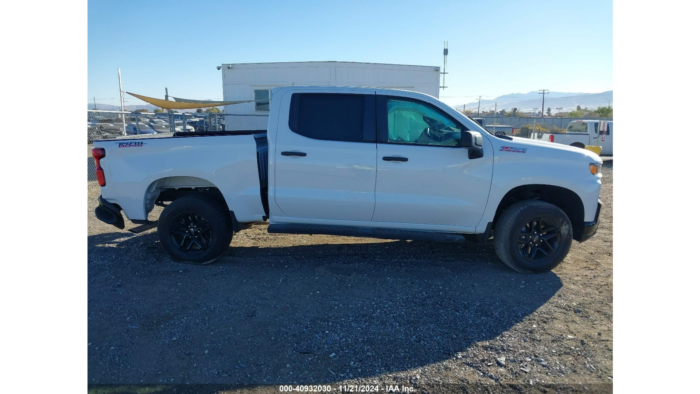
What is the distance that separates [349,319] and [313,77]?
47.2ft

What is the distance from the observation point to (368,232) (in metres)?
4.73

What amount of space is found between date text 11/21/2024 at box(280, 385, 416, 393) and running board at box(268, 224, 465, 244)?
6.54ft

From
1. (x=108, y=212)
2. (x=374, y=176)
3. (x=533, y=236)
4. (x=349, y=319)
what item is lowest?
(x=349, y=319)

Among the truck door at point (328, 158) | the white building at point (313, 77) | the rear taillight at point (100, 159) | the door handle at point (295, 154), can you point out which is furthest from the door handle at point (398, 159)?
the white building at point (313, 77)

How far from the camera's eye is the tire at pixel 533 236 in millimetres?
4641

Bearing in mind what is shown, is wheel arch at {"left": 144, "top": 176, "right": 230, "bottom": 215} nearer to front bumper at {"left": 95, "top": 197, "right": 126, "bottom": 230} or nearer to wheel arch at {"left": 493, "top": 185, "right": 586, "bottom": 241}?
front bumper at {"left": 95, "top": 197, "right": 126, "bottom": 230}

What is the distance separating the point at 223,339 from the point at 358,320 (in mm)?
1155

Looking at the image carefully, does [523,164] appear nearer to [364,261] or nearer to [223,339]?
[364,261]

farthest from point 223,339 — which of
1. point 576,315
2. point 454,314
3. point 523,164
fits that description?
point 523,164

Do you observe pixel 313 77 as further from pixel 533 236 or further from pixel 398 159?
pixel 533 236

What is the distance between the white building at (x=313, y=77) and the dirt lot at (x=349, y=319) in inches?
488

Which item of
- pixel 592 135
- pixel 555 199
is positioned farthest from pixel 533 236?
pixel 592 135

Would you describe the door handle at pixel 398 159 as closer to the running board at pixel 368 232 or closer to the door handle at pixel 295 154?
the running board at pixel 368 232
